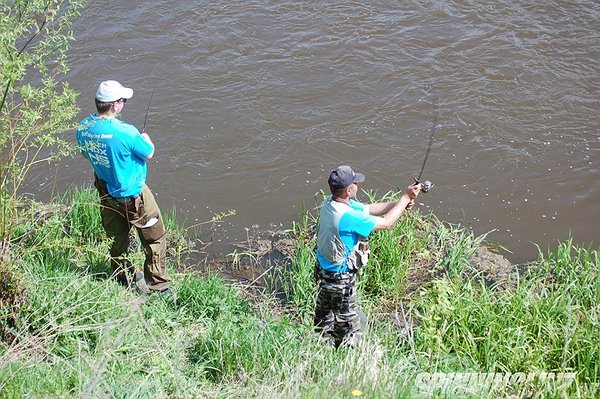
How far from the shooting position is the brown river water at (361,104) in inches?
307

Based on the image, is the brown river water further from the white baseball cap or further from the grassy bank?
the white baseball cap

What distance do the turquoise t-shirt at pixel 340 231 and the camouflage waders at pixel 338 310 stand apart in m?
0.09

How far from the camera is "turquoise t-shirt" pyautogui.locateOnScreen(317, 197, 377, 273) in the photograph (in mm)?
5039

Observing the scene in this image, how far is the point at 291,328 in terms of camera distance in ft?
17.9

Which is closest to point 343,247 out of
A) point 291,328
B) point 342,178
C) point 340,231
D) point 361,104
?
point 340,231

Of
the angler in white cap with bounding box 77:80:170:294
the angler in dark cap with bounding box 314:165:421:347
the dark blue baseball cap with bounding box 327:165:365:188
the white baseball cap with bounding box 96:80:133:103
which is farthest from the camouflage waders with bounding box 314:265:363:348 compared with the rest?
the white baseball cap with bounding box 96:80:133:103

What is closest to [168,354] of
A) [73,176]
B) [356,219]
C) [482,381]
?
[356,219]

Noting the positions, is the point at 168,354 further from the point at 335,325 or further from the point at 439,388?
the point at 439,388

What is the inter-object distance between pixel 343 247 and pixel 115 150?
183cm

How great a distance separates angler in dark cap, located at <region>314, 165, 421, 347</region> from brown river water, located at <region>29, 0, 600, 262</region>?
2.11 meters

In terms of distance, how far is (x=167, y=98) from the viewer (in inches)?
363

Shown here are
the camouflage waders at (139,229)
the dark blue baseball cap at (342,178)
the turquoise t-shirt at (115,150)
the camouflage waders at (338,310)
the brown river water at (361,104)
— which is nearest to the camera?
the dark blue baseball cap at (342,178)

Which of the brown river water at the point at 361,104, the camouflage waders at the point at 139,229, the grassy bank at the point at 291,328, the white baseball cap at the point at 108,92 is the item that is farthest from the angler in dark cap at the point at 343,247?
the brown river water at the point at 361,104

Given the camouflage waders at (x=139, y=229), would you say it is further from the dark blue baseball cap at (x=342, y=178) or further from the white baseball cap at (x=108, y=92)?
the dark blue baseball cap at (x=342, y=178)
